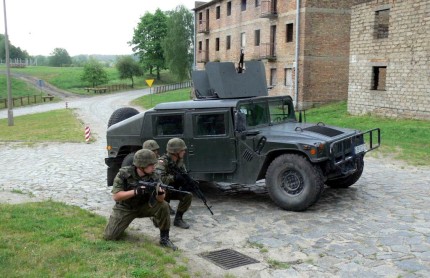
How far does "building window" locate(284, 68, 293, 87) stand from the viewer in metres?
31.8

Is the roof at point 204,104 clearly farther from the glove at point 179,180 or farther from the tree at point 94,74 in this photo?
the tree at point 94,74

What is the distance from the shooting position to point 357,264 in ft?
19.2

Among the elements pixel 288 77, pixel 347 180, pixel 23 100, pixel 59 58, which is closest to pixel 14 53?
pixel 59 58

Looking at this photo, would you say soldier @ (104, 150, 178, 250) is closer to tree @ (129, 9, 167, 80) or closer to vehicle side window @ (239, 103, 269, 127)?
vehicle side window @ (239, 103, 269, 127)

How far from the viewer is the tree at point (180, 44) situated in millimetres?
64375

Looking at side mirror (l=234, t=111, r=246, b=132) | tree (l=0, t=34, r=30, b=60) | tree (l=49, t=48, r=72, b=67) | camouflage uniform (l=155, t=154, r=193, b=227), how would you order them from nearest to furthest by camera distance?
camouflage uniform (l=155, t=154, r=193, b=227), side mirror (l=234, t=111, r=246, b=132), tree (l=0, t=34, r=30, b=60), tree (l=49, t=48, r=72, b=67)

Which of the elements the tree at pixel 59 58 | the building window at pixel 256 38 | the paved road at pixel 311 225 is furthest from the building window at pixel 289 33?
the tree at pixel 59 58

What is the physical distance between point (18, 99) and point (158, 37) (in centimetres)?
3037

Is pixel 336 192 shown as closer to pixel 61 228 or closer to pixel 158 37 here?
pixel 61 228

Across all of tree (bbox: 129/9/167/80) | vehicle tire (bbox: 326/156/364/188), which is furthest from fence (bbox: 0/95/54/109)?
vehicle tire (bbox: 326/156/364/188)

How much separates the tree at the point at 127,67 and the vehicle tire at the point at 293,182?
69205 millimetres

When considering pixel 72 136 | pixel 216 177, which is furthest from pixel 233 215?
pixel 72 136

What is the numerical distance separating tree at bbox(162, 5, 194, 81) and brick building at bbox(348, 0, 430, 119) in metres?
41.3

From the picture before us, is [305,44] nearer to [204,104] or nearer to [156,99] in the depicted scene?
[156,99]
